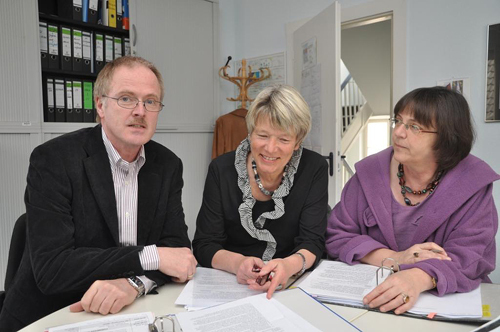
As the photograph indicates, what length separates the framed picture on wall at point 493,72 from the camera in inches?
92.6

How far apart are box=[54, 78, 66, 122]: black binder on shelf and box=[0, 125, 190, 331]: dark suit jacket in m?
1.65

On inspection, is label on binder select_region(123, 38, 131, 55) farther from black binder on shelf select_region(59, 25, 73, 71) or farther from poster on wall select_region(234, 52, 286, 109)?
poster on wall select_region(234, 52, 286, 109)

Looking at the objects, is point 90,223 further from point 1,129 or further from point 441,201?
point 1,129

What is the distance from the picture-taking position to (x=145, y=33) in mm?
3066

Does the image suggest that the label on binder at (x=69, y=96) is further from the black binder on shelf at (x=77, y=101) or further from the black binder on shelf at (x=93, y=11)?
the black binder on shelf at (x=93, y=11)

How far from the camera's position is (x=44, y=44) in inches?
104

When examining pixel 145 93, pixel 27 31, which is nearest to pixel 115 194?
pixel 145 93

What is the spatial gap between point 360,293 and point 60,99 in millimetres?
2529

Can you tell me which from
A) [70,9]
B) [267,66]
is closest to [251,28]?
[267,66]

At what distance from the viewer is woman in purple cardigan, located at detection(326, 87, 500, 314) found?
1.21 meters

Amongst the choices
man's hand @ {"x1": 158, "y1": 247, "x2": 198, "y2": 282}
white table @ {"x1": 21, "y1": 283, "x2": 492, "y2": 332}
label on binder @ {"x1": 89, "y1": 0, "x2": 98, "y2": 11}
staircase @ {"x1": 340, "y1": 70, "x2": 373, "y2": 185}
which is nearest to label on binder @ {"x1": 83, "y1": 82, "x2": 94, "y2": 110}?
label on binder @ {"x1": 89, "y1": 0, "x2": 98, "y2": 11}

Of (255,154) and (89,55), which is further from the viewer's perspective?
(89,55)

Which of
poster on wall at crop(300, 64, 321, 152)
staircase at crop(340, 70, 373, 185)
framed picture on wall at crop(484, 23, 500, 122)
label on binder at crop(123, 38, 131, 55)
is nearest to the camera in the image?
framed picture on wall at crop(484, 23, 500, 122)

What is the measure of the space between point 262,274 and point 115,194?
56 cm
